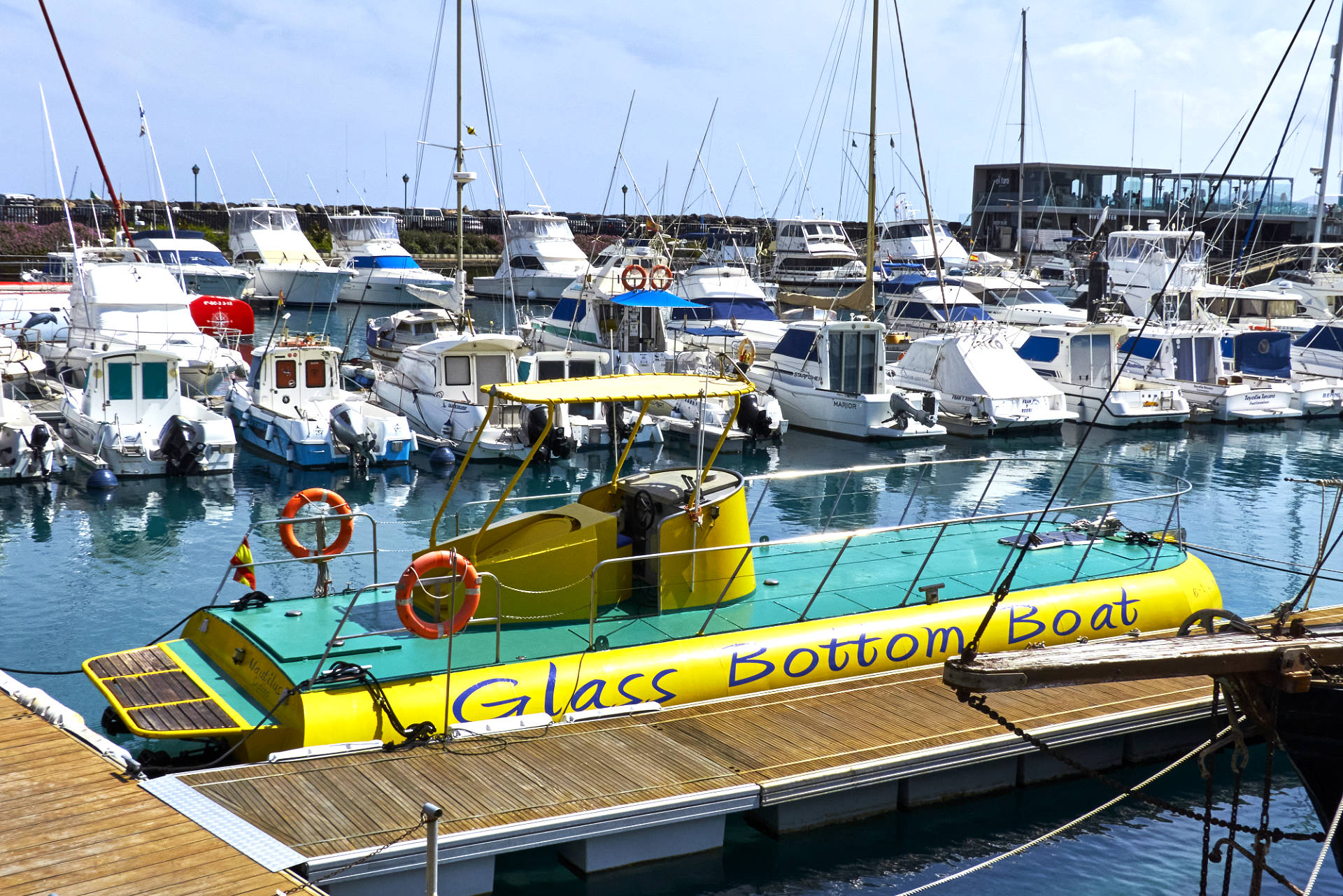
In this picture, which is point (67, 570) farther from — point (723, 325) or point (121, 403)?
point (723, 325)

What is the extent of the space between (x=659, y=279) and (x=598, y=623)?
A: 73.2 feet

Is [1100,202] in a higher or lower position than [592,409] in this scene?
higher

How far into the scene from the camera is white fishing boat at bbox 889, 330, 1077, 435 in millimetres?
31344

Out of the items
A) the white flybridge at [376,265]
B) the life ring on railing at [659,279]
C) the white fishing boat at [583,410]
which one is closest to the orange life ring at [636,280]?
the life ring on railing at [659,279]

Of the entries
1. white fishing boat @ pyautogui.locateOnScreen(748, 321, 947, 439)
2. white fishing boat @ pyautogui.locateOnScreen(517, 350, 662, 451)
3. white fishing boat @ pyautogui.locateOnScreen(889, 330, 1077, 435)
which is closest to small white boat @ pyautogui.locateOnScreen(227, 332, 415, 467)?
white fishing boat @ pyautogui.locateOnScreen(517, 350, 662, 451)

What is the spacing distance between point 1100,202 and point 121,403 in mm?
67997

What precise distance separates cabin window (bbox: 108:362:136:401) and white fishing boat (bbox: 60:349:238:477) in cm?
1

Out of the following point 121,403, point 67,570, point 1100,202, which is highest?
point 1100,202

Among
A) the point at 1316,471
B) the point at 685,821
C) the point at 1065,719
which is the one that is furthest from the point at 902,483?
the point at 685,821

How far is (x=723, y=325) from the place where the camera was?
3844 centimetres

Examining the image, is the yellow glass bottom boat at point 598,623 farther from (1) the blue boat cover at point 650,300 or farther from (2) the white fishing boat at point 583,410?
(1) the blue boat cover at point 650,300

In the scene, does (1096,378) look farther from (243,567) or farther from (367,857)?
(367,857)

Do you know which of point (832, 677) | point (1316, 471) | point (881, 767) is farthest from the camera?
point (1316, 471)

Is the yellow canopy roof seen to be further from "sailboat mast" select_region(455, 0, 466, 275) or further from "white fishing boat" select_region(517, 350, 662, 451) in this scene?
"sailboat mast" select_region(455, 0, 466, 275)
